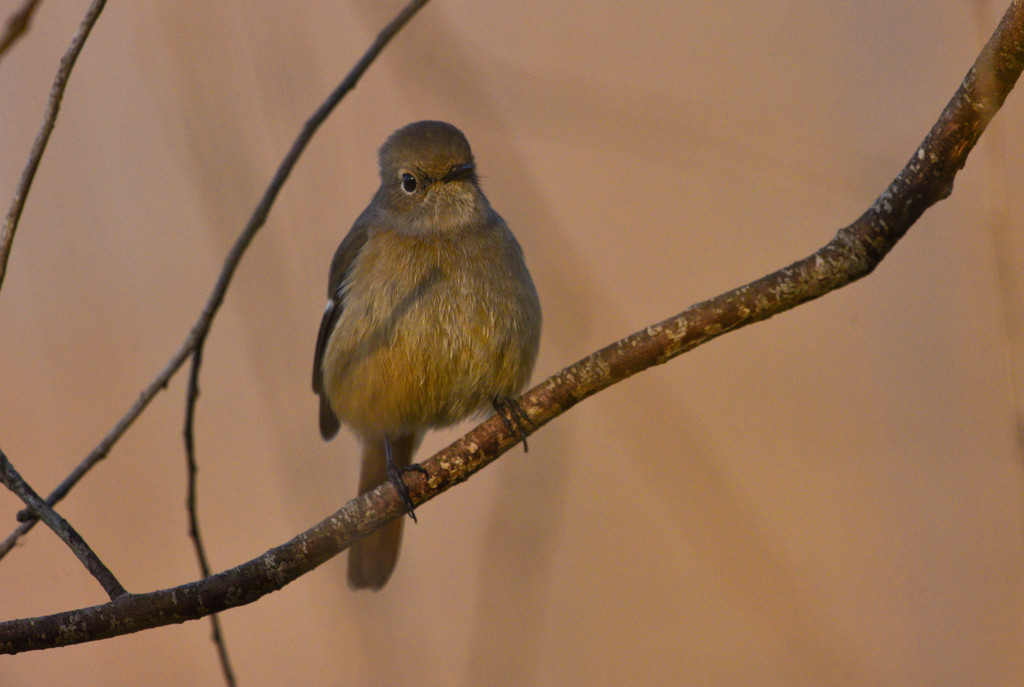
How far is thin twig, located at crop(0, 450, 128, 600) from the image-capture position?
1752mm

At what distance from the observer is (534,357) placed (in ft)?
10.4

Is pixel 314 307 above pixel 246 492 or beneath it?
above

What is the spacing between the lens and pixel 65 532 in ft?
5.82

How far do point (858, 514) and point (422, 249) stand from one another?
6.67 ft

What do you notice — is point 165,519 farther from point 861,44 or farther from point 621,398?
point 861,44

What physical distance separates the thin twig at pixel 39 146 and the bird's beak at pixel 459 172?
1.56 meters

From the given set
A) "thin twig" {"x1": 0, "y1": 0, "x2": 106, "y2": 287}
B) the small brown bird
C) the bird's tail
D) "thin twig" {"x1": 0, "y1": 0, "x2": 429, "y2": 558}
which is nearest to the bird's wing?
the small brown bird

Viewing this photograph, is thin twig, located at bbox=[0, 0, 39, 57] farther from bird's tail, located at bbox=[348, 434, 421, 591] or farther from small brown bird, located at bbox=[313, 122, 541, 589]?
bird's tail, located at bbox=[348, 434, 421, 591]

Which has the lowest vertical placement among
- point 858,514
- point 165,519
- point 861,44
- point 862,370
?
point 858,514

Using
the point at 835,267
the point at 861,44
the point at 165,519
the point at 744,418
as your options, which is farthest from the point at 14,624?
the point at 861,44

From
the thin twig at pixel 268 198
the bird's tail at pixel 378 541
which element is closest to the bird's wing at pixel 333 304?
the bird's tail at pixel 378 541

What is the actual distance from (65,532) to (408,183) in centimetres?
191

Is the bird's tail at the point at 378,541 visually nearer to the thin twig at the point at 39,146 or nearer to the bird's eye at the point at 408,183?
the bird's eye at the point at 408,183

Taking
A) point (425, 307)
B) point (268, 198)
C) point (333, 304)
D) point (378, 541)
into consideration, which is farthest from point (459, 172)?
point (378, 541)
